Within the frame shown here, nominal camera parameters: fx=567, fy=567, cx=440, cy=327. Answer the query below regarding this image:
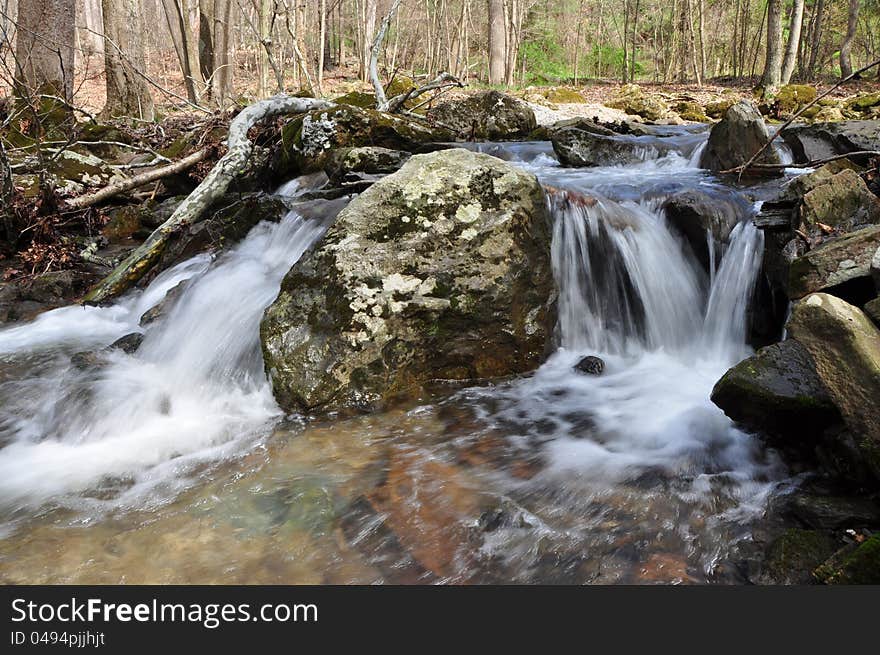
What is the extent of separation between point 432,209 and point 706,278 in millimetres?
2662

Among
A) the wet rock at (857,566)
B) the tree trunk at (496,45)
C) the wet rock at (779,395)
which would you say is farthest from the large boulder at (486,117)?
the tree trunk at (496,45)

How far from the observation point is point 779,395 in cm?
299

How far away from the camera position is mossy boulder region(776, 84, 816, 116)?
14.7 metres

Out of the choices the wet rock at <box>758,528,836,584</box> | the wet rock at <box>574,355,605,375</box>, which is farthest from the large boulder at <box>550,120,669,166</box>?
the wet rock at <box>758,528,836,584</box>

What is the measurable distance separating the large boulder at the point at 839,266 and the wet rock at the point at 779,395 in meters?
0.38

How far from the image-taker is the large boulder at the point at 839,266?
10.3ft

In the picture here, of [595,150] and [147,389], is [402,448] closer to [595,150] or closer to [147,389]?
[147,389]

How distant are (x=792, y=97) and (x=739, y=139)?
36.0 feet

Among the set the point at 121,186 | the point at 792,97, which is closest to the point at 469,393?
the point at 121,186

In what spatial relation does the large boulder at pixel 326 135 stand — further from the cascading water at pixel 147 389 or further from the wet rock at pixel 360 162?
the cascading water at pixel 147 389

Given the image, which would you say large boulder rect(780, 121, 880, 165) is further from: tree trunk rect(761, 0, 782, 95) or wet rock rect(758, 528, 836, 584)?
tree trunk rect(761, 0, 782, 95)

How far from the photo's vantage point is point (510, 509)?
2857 millimetres
